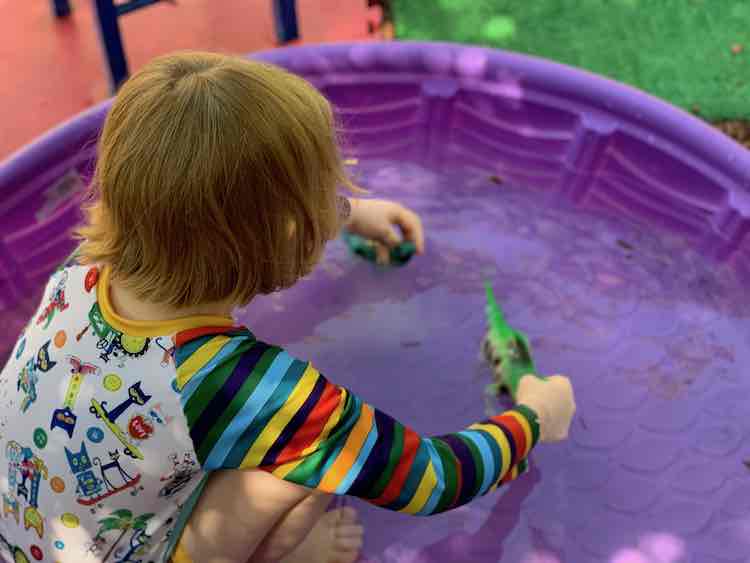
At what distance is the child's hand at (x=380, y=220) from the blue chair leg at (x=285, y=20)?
3.66 feet

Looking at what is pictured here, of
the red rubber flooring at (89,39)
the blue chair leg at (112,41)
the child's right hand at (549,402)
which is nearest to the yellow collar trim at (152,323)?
the child's right hand at (549,402)

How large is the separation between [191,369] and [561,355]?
101cm

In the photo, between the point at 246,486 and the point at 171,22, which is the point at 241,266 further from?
the point at 171,22

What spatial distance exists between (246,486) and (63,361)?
0.87 feet

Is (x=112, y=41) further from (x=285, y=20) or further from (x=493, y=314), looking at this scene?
(x=493, y=314)

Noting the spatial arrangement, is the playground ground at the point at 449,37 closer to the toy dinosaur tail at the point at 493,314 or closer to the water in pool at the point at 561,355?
the water in pool at the point at 561,355

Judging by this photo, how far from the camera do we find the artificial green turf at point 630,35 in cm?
245

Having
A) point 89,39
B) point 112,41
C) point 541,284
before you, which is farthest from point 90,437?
point 89,39

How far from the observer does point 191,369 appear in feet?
2.95

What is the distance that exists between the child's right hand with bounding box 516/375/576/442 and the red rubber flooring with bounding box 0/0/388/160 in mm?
1617

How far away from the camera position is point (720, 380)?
5.50 ft

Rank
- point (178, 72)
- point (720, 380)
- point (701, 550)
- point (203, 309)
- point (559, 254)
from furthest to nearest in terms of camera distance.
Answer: point (559, 254) < point (720, 380) < point (701, 550) < point (203, 309) < point (178, 72)

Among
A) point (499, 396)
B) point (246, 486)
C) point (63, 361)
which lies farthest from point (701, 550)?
point (63, 361)

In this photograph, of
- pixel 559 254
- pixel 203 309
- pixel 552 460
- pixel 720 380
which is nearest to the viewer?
pixel 203 309
